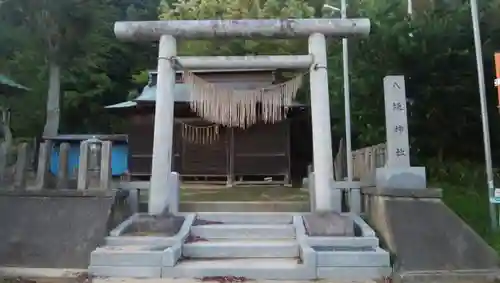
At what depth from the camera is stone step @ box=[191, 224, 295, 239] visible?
8.12 meters

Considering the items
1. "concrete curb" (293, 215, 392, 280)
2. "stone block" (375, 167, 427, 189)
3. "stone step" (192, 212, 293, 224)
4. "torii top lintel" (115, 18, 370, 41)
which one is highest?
"torii top lintel" (115, 18, 370, 41)

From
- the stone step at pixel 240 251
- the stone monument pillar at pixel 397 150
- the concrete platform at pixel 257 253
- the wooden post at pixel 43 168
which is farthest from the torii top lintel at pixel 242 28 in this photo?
the stone step at pixel 240 251

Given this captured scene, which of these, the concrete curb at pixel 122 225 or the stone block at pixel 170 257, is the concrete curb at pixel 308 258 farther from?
the concrete curb at pixel 122 225

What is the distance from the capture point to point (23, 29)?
61.8 feet

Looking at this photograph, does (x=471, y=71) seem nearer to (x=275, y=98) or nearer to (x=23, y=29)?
(x=275, y=98)

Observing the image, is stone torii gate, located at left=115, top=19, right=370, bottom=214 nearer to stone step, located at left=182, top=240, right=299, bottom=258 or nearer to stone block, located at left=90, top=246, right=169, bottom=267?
stone step, located at left=182, top=240, right=299, bottom=258

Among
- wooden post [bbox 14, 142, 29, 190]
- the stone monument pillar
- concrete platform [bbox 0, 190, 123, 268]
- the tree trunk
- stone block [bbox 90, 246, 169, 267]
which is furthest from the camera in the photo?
the tree trunk

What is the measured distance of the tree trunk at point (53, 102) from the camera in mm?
19938

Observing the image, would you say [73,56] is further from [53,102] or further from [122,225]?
[122,225]

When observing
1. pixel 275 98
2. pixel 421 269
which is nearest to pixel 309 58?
pixel 275 98

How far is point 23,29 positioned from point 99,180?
13.4m

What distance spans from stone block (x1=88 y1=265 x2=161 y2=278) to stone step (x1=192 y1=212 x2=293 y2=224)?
196 cm

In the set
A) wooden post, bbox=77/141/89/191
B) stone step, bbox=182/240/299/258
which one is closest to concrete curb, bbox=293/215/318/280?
stone step, bbox=182/240/299/258

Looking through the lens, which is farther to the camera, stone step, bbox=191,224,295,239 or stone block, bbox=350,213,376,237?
stone step, bbox=191,224,295,239
